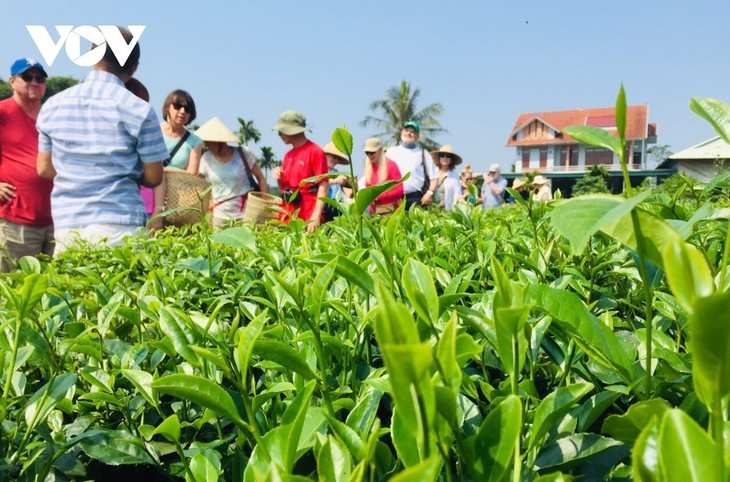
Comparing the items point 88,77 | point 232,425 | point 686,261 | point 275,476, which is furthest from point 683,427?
point 88,77

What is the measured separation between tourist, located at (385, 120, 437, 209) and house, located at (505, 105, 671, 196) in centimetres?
4592

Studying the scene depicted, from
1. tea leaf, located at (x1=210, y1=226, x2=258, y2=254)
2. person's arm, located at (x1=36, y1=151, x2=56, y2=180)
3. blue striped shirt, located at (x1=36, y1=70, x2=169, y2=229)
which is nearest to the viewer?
tea leaf, located at (x1=210, y1=226, x2=258, y2=254)

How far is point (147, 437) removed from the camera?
0.73 metres

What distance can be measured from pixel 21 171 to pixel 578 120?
4994cm

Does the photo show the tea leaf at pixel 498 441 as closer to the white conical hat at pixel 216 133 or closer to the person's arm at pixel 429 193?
the white conical hat at pixel 216 133

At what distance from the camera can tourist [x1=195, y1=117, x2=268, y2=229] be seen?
4.89m

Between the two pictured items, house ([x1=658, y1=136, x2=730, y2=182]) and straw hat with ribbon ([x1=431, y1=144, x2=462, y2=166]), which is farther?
house ([x1=658, y1=136, x2=730, y2=182])

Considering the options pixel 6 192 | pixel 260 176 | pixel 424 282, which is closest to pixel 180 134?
pixel 260 176

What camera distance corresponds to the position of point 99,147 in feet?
10.1

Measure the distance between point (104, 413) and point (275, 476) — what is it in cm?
51

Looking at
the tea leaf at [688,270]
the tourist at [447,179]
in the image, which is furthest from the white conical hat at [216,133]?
the tea leaf at [688,270]

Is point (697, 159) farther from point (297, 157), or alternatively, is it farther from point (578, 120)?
point (297, 157)

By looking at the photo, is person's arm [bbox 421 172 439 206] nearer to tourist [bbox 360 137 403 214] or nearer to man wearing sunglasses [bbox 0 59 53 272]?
tourist [bbox 360 137 403 214]

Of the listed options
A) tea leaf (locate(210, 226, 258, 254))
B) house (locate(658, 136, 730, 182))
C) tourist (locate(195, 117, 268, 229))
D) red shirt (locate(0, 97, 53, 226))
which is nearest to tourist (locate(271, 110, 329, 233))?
tourist (locate(195, 117, 268, 229))
